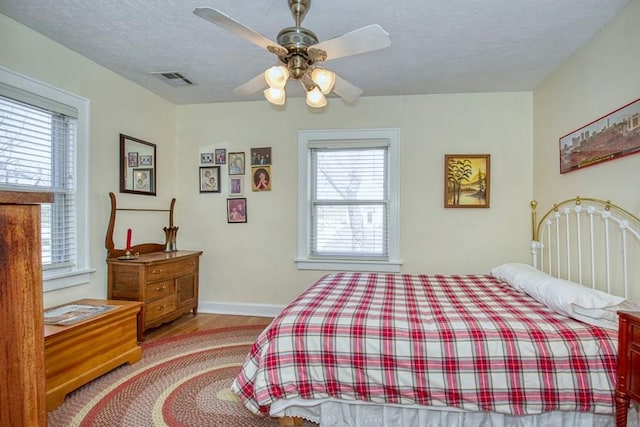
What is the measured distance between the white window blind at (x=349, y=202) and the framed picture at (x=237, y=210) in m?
0.79

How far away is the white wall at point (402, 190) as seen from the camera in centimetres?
357

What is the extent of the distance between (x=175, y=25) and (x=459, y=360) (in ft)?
8.79

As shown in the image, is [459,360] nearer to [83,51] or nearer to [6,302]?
[6,302]

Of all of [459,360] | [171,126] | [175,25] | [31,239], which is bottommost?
[459,360]

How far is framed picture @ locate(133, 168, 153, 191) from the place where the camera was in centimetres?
347

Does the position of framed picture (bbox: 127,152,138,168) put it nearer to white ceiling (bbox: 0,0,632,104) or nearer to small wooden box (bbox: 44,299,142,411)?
white ceiling (bbox: 0,0,632,104)

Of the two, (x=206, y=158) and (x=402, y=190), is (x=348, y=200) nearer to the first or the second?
(x=402, y=190)

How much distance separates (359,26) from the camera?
236 cm

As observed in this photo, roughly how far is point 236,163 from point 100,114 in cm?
138

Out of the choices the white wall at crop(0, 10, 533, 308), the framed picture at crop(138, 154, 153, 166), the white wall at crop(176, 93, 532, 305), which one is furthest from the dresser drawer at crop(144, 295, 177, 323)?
the framed picture at crop(138, 154, 153, 166)

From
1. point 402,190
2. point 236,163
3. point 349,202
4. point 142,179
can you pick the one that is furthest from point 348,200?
point 142,179

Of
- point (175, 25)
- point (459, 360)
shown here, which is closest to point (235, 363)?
point (459, 360)

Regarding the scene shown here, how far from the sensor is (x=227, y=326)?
354cm

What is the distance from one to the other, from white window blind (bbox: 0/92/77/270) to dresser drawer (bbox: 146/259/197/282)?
0.60 metres
